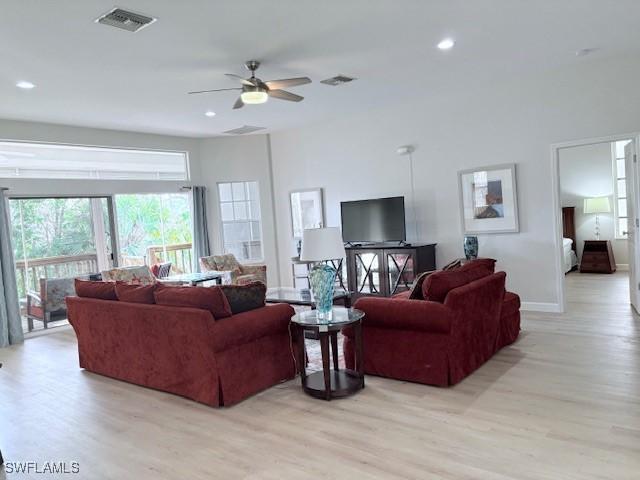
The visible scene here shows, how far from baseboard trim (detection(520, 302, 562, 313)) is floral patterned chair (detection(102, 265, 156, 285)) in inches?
189

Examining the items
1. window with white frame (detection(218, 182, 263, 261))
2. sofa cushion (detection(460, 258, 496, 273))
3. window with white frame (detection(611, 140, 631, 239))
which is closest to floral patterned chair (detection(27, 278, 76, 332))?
window with white frame (detection(218, 182, 263, 261))

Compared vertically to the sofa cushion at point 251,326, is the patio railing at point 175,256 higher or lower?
higher

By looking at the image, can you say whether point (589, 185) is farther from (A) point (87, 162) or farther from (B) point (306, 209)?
(A) point (87, 162)

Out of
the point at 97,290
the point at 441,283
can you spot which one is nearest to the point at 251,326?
the point at 441,283

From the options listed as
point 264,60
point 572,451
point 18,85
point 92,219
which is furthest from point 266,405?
point 92,219

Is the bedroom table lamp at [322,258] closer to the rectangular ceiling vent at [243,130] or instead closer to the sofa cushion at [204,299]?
the sofa cushion at [204,299]

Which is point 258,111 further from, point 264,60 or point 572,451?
point 572,451

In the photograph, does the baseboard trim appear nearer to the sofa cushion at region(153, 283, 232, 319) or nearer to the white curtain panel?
the sofa cushion at region(153, 283, 232, 319)

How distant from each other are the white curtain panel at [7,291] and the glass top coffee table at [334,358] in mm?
4243

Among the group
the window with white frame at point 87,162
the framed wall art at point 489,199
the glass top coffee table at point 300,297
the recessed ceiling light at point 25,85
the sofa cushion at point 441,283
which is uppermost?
the recessed ceiling light at point 25,85

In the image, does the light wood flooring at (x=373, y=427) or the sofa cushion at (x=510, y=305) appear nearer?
the light wood flooring at (x=373, y=427)

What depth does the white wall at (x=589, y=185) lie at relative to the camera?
8.94 meters

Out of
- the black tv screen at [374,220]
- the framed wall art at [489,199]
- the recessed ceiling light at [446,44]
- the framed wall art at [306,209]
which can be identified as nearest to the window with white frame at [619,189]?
the framed wall art at [489,199]

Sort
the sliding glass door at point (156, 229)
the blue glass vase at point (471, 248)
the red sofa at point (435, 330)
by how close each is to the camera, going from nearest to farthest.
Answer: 1. the red sofa at point (435, 330)
2. the blue glass vase at point (471, 248)
3. the sliding glass door at point (156, 229)
